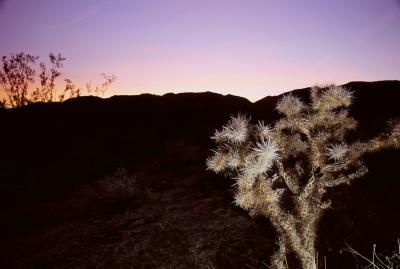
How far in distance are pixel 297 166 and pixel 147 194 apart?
14.1 ft

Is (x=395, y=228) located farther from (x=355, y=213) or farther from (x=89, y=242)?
(x=89, y=242)

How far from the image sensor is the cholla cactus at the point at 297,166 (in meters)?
4.07

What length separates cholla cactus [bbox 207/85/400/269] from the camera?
4070 millimetres

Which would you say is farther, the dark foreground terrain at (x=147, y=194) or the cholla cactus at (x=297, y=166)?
the dark foreground terrain at (x=147, y=194)

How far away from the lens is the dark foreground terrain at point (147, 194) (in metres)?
5.61

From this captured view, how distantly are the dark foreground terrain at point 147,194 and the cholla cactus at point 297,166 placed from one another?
0.92 metres

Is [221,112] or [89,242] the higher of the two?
[221,112]

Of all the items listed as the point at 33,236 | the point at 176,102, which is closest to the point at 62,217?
the point at 33,236

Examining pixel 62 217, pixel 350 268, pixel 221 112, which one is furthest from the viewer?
pixel 221 112

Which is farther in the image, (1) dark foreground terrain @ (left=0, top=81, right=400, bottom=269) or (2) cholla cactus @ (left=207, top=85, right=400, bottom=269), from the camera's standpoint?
(1) dark foreground terrain @ (left=0, top=81, right=400, bottom=269)

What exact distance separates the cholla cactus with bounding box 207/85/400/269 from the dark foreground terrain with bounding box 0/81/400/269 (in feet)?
3.02

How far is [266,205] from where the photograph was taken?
4137 millimetres

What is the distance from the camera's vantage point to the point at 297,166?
4879 mm

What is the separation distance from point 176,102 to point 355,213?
11.3m
